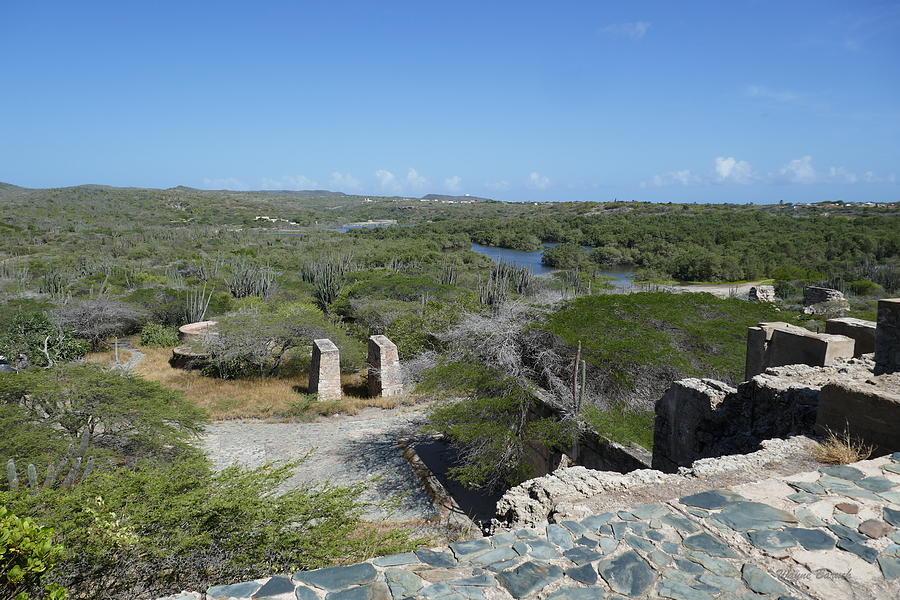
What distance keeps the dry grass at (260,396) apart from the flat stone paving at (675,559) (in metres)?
11.2

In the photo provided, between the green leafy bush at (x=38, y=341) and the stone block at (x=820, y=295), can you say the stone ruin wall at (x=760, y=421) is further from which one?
the stone block at (x=820, y=295)

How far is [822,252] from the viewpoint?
155 ft

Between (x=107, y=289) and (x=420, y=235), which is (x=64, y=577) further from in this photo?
(x=420, y=235)

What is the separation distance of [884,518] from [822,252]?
54.0m

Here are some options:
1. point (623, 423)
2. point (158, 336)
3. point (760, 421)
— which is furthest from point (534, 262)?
point (760, 421)

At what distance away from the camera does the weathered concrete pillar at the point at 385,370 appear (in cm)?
1526

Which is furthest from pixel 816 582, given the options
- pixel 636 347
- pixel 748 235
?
pixel 748 235

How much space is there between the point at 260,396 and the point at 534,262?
47662 mm

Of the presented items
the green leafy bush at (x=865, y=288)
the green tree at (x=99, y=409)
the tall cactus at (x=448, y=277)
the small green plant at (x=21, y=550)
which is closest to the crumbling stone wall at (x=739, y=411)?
the small green plant at (x=21, y=550)

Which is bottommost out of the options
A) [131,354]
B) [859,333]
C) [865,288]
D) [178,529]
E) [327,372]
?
[131,354]

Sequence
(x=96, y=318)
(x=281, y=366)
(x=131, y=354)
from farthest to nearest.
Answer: (x=96, y=318) → (x=131, y=354) → (x=281, y=366)

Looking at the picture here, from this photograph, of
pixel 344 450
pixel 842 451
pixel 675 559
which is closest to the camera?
pixel 675 559

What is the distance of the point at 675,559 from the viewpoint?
106 inches

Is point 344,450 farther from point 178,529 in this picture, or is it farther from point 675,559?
point 675,559
